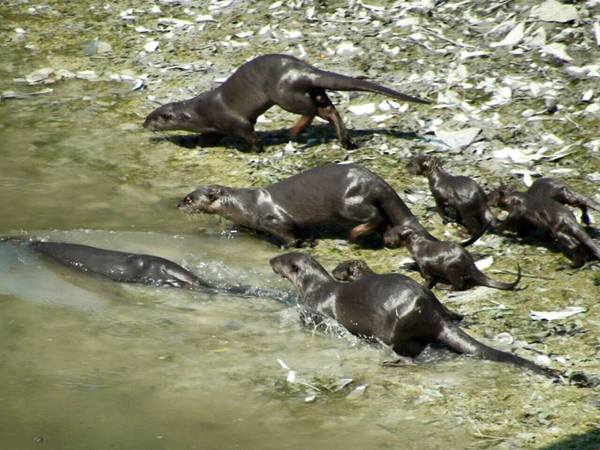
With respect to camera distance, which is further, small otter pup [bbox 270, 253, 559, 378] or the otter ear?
the otter ear

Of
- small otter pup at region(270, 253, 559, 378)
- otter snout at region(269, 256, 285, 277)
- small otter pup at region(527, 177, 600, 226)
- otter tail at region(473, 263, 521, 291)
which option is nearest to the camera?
small otter pup at region(270, 253, 559, 378)

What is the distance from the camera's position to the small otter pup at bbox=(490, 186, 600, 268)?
6414mm

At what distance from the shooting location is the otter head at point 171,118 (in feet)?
28.5

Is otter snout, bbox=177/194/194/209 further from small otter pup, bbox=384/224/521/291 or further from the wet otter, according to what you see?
small otter pup, bbox=384/224/521/291

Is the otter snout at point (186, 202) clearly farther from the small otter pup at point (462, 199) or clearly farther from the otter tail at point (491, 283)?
the otter tail at point (491, 283)

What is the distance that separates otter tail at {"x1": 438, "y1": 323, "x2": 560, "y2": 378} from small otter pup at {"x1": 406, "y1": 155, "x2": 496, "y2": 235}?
1456 millimetres

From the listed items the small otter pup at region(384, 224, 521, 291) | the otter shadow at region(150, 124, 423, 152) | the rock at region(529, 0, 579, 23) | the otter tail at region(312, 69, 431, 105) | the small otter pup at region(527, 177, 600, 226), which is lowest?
the otter shadow at region(150, 124, 423, 152)

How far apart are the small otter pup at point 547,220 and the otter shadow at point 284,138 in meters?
1.61

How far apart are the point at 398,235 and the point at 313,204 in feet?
2.11

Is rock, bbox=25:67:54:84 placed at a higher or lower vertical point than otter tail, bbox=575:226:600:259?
lower

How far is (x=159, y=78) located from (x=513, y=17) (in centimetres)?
302

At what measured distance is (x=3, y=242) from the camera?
6.89 meters

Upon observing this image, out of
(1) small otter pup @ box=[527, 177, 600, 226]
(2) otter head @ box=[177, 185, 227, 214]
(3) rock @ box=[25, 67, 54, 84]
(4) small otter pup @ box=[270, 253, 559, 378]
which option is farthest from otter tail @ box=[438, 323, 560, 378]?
(3) rock @ box=[25, 67, 54, 84]

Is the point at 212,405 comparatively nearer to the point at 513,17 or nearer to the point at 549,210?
the point at 549,210
